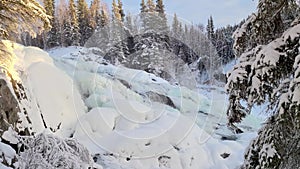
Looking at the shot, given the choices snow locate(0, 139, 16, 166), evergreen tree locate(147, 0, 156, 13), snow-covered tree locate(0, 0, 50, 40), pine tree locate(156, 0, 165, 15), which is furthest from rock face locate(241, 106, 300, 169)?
pine tree locate(156, 0, 165, 15)

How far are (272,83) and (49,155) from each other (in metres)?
2.95

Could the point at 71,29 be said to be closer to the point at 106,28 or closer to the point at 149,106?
the point at 106,28

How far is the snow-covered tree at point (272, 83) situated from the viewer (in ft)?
9.73

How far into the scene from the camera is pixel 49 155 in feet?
14.8

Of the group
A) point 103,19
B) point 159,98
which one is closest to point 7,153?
point 159,98

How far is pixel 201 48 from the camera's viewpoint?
35250 mm

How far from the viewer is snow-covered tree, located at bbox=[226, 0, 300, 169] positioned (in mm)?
2967

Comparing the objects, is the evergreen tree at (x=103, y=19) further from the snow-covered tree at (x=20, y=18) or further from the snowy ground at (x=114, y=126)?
the snow-covered tree at (x=20, y=18)

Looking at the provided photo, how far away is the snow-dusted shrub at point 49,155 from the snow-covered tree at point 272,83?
2.22 meters

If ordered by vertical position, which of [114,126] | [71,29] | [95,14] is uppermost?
[95,14]

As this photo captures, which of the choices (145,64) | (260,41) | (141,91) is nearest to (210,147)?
(141,91)

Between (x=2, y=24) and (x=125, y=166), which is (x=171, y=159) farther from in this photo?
(x=2, y=24)

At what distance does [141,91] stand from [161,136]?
210 inches

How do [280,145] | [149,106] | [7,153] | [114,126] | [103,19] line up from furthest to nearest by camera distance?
[103,19]
[149,106]
[114,126]
[7,153]
[280,145]
